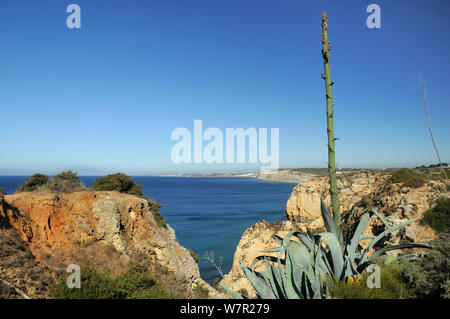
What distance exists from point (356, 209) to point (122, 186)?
52.2 ft

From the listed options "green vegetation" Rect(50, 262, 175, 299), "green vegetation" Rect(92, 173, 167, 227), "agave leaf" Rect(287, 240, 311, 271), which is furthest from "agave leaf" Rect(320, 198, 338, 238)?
"green vegetation" Rect(92, 173, 167, 227)

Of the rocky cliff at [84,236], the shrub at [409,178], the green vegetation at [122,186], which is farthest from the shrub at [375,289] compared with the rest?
the shrub at [409,178]

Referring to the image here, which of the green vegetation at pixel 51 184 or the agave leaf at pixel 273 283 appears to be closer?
the agave leaf at pixel 273 283

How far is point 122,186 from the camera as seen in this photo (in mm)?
16922

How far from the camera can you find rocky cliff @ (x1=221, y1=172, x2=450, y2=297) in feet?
41.7

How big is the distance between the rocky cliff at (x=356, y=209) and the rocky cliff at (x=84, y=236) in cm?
514

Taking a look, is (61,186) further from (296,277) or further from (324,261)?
(324,261)

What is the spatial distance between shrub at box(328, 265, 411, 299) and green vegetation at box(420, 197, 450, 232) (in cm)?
944

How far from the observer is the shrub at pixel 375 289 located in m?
3.62

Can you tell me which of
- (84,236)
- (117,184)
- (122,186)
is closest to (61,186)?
(84,236)

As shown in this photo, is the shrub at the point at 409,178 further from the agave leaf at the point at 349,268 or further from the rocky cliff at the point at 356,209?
the agave leaf at the point at 349,268

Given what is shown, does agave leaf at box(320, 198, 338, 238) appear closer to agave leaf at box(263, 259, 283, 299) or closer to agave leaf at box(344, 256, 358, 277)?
agave leaf at box(344, 256, 358, 277)

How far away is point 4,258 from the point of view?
22.4 ft
